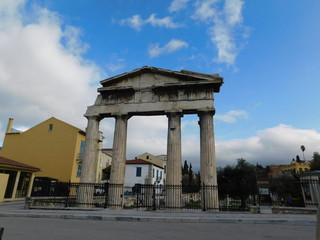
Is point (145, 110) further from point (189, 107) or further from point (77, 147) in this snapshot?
point (77, 147)

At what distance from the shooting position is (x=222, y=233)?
629 centimetres

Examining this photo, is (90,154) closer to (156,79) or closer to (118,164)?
(118,164)

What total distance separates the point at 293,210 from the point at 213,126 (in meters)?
6.34

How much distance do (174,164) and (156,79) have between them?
22.0 feet

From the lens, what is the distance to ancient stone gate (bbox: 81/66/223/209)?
1333 cm

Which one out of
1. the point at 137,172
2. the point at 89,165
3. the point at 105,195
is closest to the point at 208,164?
the point at 105,195

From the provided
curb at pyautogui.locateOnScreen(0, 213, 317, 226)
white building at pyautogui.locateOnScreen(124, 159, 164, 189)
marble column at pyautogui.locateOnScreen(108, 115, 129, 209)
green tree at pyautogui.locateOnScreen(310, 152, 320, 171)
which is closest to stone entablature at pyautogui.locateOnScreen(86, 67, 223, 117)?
marble column at pyautogui.locateOnScreen(108, 115, 129, 209)

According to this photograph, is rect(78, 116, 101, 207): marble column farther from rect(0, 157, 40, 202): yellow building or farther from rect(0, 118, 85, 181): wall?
rect(0, 118, 85, 181): wall

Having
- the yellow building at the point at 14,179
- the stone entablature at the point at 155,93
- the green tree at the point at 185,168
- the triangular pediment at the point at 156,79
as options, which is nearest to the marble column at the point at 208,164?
the stone entablature at the point at 155,93

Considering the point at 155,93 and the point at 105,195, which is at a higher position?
the point at 155,93

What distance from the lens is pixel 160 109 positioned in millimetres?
15008

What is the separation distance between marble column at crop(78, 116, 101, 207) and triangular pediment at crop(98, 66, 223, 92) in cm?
301

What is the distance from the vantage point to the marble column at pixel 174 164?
40.9 ft

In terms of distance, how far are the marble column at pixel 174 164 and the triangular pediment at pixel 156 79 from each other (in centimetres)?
263
